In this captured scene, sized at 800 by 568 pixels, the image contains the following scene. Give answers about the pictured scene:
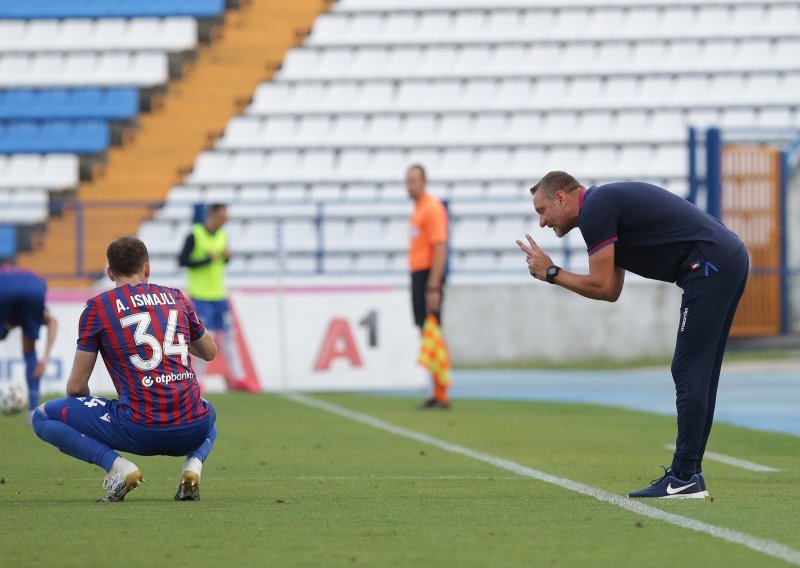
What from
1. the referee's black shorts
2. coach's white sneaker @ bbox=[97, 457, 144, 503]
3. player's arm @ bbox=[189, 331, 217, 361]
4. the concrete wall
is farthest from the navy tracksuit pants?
the concrete wall

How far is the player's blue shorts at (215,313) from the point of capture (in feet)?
54.1

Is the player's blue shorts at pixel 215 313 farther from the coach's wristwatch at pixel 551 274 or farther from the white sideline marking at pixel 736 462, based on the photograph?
the coach's wristwatch at pixel 551 274

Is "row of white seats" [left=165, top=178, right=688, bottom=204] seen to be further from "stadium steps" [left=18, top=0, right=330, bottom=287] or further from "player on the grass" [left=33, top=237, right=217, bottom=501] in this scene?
"player on the grass" [left=33, top=237, right=217, bottom=501]

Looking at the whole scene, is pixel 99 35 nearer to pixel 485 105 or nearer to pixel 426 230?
pixel 485 105

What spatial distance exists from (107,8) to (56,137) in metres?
3.62

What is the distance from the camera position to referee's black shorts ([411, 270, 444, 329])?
14.4 meters

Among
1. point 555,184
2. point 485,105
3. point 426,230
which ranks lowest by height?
point 426,230

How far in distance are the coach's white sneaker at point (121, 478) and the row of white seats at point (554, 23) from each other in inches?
808

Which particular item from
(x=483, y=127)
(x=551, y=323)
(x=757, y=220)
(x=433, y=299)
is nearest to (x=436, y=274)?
(x=433, y=299)

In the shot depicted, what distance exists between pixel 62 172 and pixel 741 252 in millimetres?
19463

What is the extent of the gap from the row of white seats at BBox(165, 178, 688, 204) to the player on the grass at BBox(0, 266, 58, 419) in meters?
11.9

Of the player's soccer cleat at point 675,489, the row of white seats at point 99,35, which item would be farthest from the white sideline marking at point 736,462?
the row of white seats at point 99,35

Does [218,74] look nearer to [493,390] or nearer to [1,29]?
[1,29]

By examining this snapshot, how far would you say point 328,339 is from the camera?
18.0m
